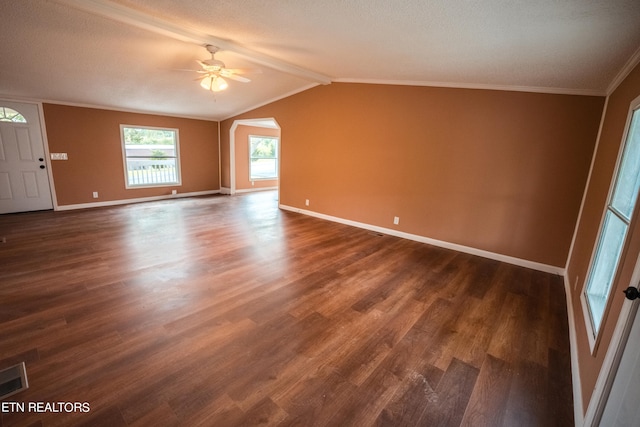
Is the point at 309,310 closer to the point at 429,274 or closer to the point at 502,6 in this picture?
the point at 429,274

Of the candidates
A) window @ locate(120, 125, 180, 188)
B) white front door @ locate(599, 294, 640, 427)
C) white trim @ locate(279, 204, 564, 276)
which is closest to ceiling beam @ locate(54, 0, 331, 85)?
white trim @ locate(279, 204, 564, 276)

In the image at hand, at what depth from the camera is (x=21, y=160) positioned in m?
5.46

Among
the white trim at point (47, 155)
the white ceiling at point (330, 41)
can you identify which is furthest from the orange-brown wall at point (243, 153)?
the white trim at point (47, 155)

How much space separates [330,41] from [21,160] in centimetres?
640

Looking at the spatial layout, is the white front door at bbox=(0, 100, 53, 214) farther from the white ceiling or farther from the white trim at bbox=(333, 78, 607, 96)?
the white trim at bbox=(333, 78, 607, 96)

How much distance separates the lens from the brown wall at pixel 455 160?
3.66 metres

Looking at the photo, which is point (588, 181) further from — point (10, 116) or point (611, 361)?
point (10, 116)

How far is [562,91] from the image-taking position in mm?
3525

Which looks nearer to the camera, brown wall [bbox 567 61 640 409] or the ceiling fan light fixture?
brown wall [bbox 567 61 640 409]

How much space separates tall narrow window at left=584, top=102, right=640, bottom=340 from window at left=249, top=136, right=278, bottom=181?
8.48 meters

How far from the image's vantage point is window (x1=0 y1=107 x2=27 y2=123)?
16.9 ft

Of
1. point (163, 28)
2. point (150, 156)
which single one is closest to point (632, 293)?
point (163, 28)

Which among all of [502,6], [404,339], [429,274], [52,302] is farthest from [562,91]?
[52,302]

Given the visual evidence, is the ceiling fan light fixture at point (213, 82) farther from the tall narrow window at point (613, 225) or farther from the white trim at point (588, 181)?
the white trim at point (588, 181)
